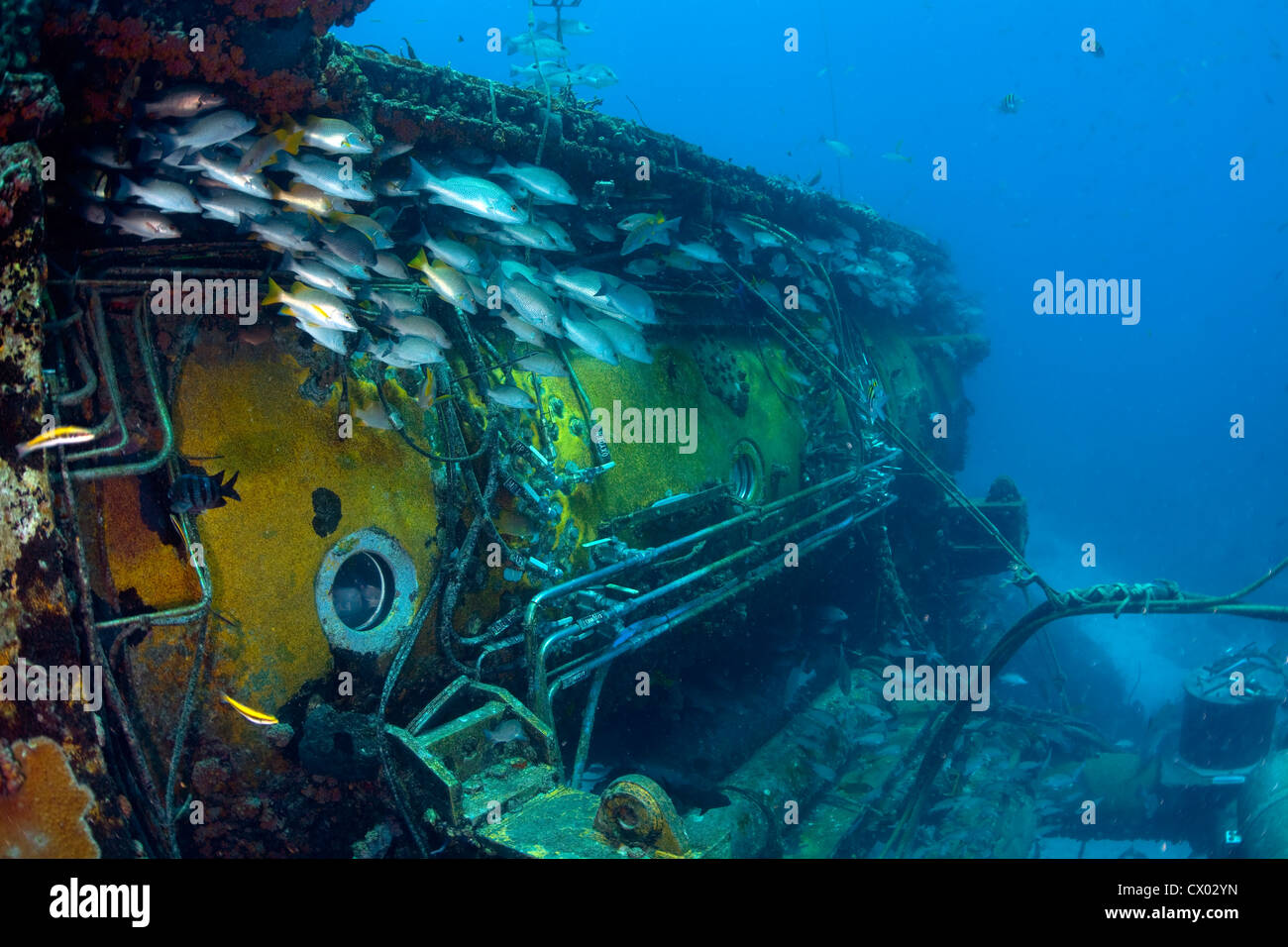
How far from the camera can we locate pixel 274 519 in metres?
3.21

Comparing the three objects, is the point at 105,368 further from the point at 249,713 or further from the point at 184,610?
the point at 249,713

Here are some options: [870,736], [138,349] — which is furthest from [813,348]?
[138,349]

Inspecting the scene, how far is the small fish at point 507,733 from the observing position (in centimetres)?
360

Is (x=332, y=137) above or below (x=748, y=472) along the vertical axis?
above

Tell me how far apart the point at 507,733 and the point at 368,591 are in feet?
3.46

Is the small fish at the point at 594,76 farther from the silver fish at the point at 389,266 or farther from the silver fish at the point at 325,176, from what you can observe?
the silver fish at the point at 325,176

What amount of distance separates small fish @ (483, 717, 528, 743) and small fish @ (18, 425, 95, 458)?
221 cm

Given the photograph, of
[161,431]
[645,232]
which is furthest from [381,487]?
[645,232]

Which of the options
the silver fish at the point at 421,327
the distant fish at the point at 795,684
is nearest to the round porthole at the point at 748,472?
the distant fish at the point at 795,684

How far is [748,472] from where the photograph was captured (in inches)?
267

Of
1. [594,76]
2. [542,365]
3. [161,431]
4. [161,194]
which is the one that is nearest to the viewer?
[161,194]

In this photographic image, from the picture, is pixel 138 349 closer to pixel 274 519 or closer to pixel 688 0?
pixel 274 519

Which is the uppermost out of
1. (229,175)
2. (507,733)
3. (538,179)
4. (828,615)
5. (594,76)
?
(594,76)

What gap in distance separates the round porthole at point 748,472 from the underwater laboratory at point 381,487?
37 millimetres
